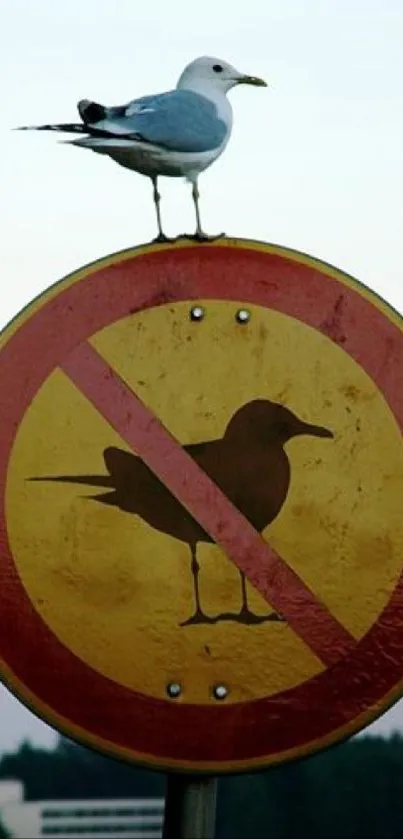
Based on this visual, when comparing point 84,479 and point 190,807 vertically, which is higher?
point 84,479

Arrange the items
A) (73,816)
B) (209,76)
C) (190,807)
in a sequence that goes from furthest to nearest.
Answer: (73,816) < (209,76) < (190,807)

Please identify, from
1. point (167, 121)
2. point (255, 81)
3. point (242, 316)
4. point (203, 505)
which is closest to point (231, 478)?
point (203, 505)

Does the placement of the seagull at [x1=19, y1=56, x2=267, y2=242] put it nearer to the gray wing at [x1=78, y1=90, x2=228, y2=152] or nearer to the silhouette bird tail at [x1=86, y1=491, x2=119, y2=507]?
the gray wing at [x1=78, y1=90, x2=228, y2=152]

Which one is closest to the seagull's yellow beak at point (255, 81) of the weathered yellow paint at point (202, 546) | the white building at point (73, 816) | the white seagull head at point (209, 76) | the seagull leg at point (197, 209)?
the white seagull head at point (209, 76)

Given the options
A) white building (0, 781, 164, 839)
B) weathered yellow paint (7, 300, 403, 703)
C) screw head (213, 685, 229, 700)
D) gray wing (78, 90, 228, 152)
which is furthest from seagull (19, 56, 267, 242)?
white building (0, 781, 164, 839)

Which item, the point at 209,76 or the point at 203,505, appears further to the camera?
the point at 209,76

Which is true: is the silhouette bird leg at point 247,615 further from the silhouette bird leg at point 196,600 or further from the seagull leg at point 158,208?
the seagull leg at point 158,208

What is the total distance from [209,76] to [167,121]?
4.2 inches

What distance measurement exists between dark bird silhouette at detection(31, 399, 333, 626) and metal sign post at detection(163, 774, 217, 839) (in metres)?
0.13

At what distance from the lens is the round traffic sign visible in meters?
1.92

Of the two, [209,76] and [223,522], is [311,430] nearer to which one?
[223,522]

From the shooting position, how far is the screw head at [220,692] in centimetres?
192

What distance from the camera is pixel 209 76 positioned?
7.11ft

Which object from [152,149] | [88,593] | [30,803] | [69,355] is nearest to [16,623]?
[88,593]
